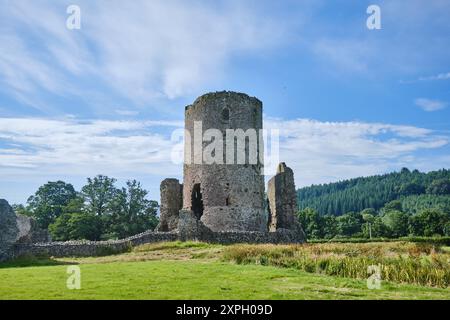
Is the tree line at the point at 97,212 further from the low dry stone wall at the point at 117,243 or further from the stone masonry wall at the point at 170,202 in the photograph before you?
the low dry stone wall at the point at 117,243

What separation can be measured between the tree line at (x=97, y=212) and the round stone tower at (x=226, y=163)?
47.3 ft

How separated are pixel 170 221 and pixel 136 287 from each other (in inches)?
886

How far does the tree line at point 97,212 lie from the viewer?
133ft

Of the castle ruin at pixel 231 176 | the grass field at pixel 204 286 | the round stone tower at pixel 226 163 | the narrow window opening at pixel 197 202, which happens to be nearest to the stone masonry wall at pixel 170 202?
the castle ruin at pixel 231 176

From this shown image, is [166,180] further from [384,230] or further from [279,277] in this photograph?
[384,230]

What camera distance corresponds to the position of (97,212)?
154 ft

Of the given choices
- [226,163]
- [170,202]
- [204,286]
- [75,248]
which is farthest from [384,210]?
[204,286]

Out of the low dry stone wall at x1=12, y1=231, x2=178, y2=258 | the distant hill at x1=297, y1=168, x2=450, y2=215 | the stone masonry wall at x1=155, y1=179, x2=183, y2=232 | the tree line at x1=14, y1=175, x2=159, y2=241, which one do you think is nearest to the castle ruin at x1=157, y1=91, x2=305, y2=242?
the stone masonry wall at x1=155, y1=179, x2=183, y2=232

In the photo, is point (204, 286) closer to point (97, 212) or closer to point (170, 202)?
point (170, 202)

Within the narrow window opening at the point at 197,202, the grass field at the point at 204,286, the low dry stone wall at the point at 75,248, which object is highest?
the narrow window opening at the point at 197,202

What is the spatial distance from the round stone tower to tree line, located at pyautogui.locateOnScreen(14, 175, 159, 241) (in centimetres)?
1443

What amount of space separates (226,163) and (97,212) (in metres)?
23.4

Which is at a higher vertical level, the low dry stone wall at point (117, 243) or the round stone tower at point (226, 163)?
the round stone tower at point (226, 163)

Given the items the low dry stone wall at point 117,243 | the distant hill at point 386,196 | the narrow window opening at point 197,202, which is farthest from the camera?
the distant hill at point 386,196
